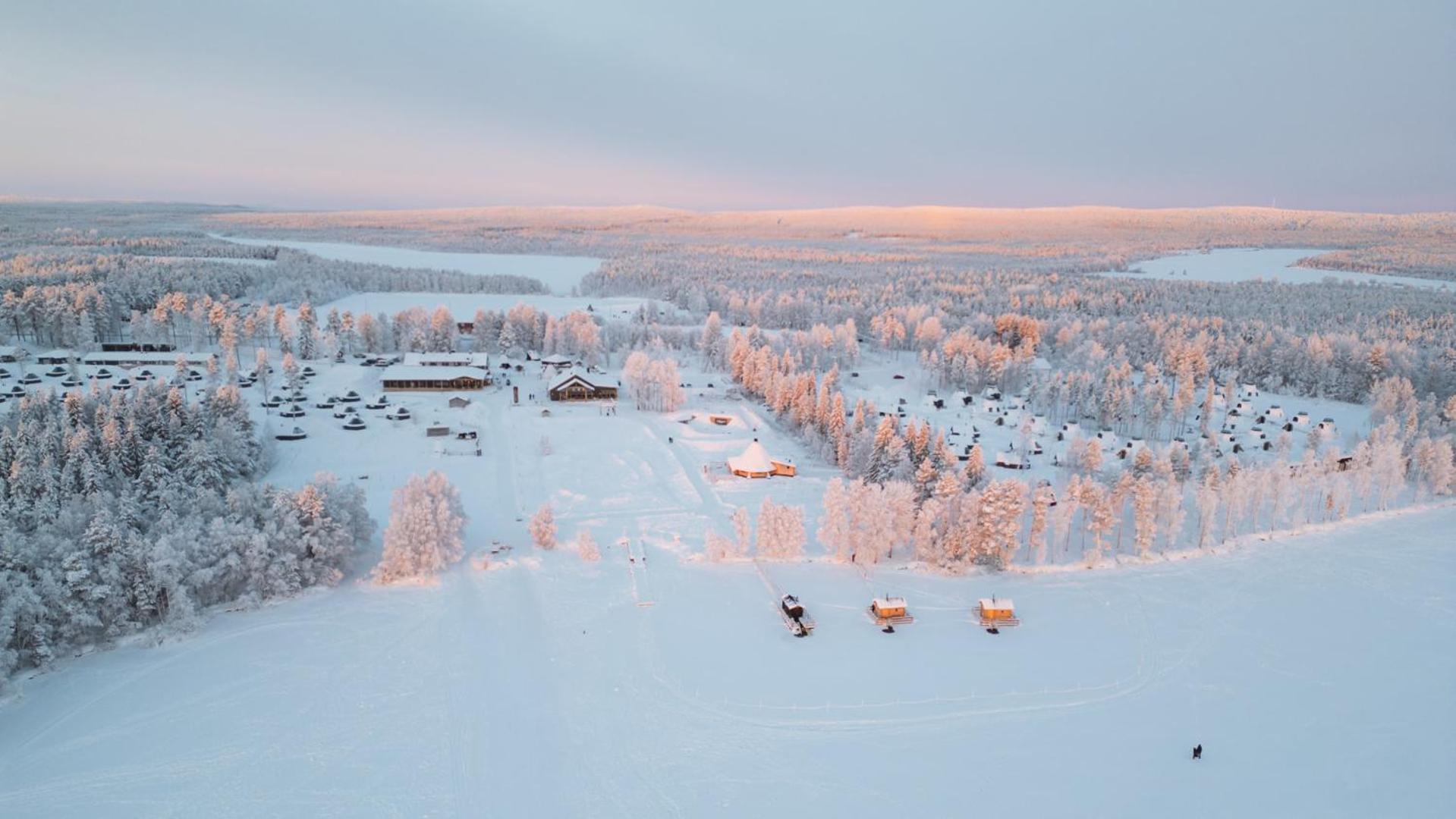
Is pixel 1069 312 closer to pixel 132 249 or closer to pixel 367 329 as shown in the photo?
pixel 367 329

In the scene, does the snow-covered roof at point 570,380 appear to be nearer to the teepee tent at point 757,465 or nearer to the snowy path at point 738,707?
the teepee tent at point 757,465

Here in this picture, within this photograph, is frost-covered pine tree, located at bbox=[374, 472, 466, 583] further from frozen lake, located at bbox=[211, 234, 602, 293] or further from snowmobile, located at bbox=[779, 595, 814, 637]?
frozen lake, located at bbox=[211, 234, 602, 293]

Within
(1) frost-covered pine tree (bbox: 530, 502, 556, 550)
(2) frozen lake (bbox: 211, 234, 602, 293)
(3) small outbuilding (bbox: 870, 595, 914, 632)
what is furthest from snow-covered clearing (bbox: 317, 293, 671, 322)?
(3) small outbuilding (bbox: 870, 595, 914, 632)

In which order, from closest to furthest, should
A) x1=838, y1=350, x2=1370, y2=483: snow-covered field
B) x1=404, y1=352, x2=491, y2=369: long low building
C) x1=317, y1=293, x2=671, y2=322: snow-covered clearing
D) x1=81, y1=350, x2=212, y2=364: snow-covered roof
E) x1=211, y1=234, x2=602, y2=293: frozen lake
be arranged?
x1=838, y1=350, x2=1370, y2=483: snow-covered field, x1=81, y1=350, x2=212, y2=364: snow-covered roof, x1=404, y1=352, x2=491, y2=369: long low building, x1=317, y1=293, x2=671, y2=322: snow-covered clearing, x1=211, y1=234, x2=602, y2=293: frozen lake

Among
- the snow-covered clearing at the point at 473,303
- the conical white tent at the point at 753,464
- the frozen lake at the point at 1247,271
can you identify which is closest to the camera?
the conical white tent at the point at 753,464

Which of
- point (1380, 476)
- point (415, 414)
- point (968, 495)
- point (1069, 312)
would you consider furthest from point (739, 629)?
point (1069, 312)

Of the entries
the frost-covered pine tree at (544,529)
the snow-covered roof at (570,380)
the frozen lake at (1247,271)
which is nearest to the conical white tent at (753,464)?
the frost-covered pine tree at (544,529)

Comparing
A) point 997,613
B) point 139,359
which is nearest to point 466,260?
point 139,359
